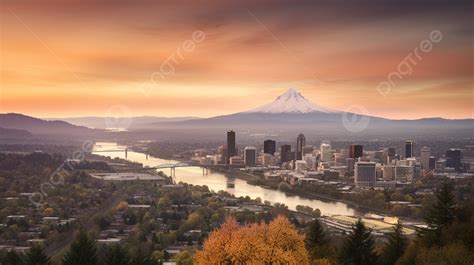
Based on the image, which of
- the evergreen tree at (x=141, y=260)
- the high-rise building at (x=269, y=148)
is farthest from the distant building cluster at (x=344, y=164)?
the evergreen tree at (x=141, y=260)

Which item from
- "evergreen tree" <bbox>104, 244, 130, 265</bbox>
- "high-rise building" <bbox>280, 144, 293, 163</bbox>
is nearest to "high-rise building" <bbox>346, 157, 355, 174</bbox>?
"high-rise building" <bbox>280, 144, 293, 163</bbox>

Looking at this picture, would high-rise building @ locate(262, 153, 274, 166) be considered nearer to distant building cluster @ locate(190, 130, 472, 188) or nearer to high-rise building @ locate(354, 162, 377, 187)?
distant building cluster @ locate(190, 130, 472, 188)

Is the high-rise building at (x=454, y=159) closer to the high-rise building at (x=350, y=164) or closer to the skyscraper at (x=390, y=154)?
the skyscraper at (x=390, y=154)

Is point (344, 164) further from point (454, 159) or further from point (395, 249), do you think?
point (395, 249)

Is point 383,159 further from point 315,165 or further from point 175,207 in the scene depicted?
point 175,207

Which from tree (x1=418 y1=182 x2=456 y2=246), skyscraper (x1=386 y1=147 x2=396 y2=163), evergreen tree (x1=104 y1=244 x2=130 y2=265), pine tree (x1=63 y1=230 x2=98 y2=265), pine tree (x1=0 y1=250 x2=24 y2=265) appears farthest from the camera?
skyscraper (x1=386 y1=147 x2=396 y2=163)
